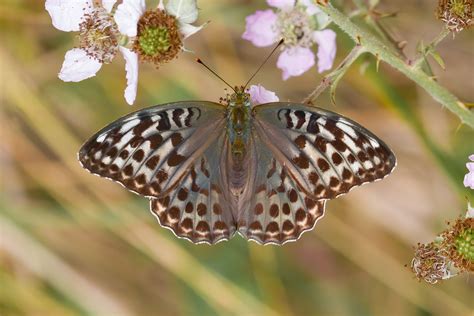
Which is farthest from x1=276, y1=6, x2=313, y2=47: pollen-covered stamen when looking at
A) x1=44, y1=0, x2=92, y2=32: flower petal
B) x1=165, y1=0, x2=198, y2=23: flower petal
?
x1=44, y1=0, x2=92, y2=32: flower petal

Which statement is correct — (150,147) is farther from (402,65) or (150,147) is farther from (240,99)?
(402,65)

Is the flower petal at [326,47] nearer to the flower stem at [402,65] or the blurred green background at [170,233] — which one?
the flower stem at [402,65]

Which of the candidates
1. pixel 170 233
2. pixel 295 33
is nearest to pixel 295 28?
pixel 295 33

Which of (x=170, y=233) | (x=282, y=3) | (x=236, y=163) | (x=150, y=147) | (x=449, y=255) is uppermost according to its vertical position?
(x=282, y=3)

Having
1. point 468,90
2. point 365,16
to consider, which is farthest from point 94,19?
point 468,90

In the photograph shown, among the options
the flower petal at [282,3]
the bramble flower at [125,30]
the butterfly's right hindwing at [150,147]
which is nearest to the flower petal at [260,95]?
the butterfly's right hindwing at [150,147]

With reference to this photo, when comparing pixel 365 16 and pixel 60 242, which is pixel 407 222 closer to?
pixel 365 16
